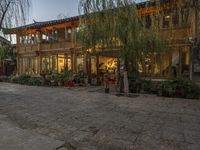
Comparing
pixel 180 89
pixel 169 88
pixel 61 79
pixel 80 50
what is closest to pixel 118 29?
pixel 169 88

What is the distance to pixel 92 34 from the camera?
10.2 metres

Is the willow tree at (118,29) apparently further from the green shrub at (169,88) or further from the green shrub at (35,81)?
the green shrub at (35,81)

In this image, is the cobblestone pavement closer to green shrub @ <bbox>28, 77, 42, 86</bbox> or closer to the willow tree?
the willow tree

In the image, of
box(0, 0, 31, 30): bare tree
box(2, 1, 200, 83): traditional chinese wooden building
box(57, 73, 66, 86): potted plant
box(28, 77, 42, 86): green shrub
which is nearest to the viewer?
box(0, 0, 31, 30): bare tree

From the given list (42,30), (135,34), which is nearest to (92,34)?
(135,34)

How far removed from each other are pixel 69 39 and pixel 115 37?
7.65 meters

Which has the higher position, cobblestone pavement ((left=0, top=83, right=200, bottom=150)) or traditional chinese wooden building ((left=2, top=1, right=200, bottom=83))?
traditional chinese wooden building ((left=2, top=1, right=200, bottom=83))

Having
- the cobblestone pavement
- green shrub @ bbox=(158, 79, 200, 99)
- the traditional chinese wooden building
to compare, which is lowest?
the cobblestone pavement

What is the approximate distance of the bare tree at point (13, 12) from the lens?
6773 millimetres

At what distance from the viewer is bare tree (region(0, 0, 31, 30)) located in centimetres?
677

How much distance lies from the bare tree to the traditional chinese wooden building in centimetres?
34

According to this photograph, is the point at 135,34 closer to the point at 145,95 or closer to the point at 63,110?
the point at 145,95

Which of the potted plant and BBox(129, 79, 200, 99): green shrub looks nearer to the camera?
BBox(129, 79, 200, 99): green shrub

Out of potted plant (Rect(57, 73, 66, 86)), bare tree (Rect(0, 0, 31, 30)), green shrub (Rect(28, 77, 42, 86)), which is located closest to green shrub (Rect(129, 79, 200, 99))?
potted plant (Rect(57, 73, 66, 86))
